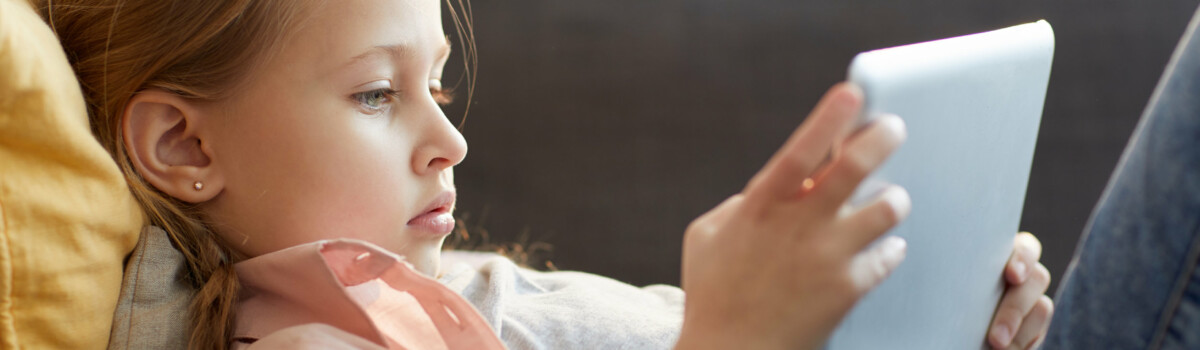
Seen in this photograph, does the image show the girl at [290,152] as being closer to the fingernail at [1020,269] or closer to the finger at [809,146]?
the fingernail at [1020,269]

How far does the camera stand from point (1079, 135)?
1.08 metres

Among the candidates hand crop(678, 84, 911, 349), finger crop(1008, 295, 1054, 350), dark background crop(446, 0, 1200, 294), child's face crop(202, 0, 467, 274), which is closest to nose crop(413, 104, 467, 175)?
child's face crop(202, 0, 467, 274)

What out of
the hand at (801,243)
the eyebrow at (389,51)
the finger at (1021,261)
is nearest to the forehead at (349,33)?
the eyebrow at (389,51)

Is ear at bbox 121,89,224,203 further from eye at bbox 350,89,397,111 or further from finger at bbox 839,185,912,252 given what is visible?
finger at bbox 839,185,912,252

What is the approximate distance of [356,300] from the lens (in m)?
0.59

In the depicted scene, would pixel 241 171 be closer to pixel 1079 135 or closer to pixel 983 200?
pixel 983 200

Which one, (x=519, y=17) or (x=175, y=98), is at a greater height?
(x=175, y=98)

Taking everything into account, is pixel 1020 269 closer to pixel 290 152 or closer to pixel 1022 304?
pixel 1022 304

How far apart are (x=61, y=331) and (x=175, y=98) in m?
0.18

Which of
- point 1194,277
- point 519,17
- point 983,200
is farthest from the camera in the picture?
point 519,17

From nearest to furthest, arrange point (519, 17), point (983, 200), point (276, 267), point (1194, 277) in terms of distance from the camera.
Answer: point (1194, 277)
point (983, 200)
point (276, 267)
point (519, 17)

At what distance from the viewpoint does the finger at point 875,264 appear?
384 mm

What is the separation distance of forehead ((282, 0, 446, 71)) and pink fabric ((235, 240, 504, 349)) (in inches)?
5.2

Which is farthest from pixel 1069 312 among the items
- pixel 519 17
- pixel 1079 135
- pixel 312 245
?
pixel 519 17
